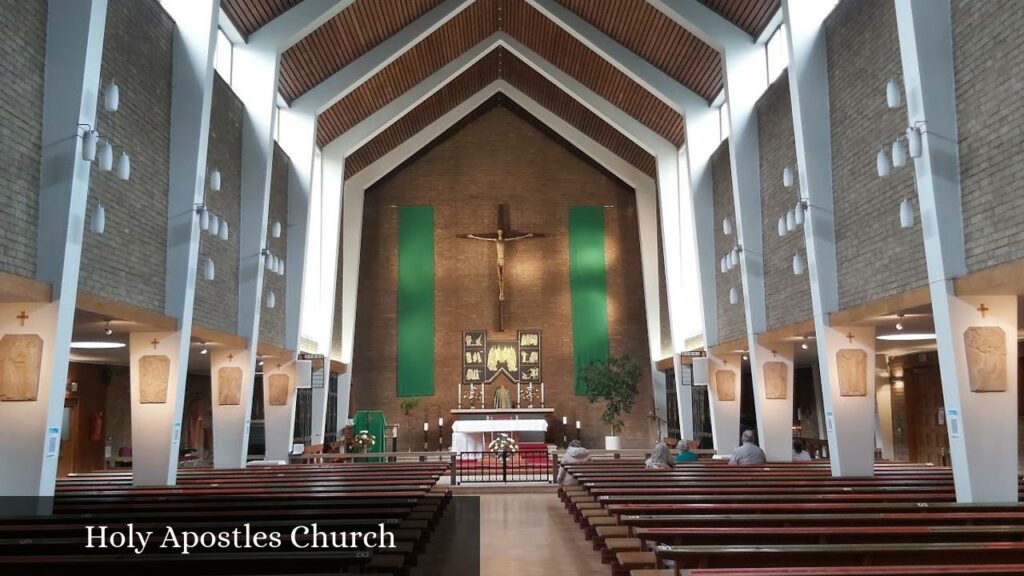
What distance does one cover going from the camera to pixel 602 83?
18.5 metres

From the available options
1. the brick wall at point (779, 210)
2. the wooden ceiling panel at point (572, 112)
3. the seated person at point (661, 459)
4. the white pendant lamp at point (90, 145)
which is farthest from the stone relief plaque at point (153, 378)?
the wooden ceiling panel at point (572, 112)

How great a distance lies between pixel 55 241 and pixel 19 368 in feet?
3.89

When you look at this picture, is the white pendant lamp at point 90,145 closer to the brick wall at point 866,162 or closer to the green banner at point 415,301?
the brick wall at point 866,162

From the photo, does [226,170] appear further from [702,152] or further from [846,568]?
[846,568]

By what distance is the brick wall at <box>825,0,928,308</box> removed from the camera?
9.71 m

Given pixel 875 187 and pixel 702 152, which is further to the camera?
pixel 702 152

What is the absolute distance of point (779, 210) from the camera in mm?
13742

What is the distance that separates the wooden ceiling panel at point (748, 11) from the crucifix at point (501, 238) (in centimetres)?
939

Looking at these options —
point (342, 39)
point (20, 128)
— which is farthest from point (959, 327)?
point (342, 39)

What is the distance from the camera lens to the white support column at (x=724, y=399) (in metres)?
16.5

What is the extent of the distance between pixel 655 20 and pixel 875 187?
662cm

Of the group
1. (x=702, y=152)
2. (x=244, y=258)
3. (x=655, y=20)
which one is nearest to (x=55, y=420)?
(x=244, y=258)

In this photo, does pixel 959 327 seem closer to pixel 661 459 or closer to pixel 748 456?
pixel 661 459

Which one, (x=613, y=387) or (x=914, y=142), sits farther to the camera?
(x=613, y=387)
